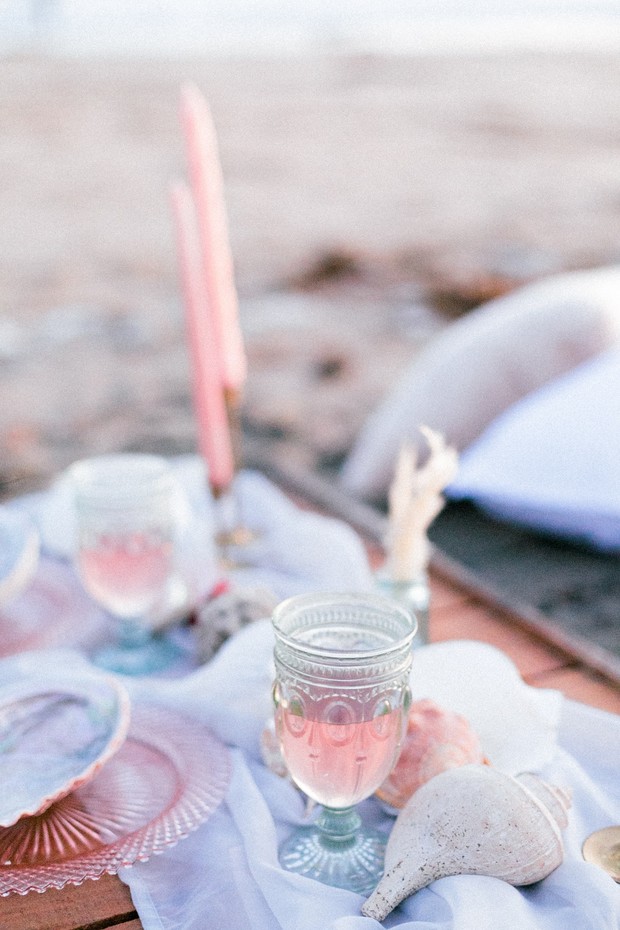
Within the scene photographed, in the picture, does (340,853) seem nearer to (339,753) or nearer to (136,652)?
(339,753)

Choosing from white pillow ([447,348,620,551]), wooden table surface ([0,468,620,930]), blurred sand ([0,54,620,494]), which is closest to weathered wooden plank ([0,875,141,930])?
wooden table surface ([0,468,620,930])

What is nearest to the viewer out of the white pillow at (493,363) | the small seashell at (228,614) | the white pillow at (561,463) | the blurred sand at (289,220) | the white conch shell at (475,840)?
the white conch shell at (475,840)

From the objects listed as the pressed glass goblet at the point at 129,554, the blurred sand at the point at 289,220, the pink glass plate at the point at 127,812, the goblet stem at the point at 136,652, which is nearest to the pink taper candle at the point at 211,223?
the pressed glass goblet at the point at 129,554

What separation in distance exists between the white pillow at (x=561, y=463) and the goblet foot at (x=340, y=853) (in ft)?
2.05

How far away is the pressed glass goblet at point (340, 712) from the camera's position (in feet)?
1.69

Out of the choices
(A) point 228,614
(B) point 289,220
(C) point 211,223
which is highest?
(C) point 211,223

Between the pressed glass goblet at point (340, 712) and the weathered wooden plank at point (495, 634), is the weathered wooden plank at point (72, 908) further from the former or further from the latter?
the weathered wooden plank at point (495, 634)

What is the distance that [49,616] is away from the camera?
904 mm

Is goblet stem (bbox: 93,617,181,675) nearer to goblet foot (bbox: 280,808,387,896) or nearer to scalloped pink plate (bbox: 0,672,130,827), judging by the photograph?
scalloped pink plate (bbox: 0,672,130,827)

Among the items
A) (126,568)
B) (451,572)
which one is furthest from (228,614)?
(451,572)

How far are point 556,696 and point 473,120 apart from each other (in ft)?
26.4

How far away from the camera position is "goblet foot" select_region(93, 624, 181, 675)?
2.67ft

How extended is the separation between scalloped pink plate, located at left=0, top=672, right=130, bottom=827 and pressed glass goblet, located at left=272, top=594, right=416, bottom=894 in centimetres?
14

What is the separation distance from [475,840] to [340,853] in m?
0.09
